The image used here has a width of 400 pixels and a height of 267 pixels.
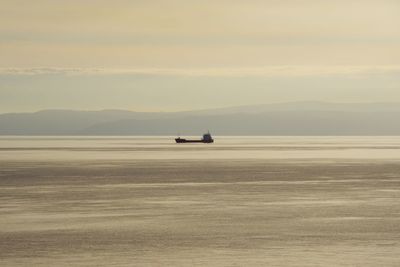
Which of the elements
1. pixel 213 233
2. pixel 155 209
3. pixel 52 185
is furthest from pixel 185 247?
pixel 52 185

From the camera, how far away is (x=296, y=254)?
36969 mm

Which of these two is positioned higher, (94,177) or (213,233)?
(94,177)

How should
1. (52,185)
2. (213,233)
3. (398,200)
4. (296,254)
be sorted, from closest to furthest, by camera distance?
(296,254) → (213,233) → (398,200) → (52,185)

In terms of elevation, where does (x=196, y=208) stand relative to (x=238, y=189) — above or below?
below

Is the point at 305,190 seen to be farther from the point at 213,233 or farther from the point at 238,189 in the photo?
the point at 213,233

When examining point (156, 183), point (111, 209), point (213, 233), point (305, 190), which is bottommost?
point (213, 233)

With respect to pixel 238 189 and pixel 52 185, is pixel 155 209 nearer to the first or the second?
pixel 238 189

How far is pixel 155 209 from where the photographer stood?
56.2 meters

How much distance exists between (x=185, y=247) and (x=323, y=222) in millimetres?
11180

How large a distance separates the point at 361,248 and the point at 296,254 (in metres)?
3.26

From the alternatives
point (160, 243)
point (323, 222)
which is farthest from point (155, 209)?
point (160, 243)

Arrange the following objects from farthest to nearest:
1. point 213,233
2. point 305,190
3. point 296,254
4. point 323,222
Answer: point 305,190, point 323,222, point 213,233, point 296,254

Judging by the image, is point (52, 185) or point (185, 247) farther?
point (52, 185)

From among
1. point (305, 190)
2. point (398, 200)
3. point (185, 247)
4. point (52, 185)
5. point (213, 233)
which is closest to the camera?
point (185, 247)
